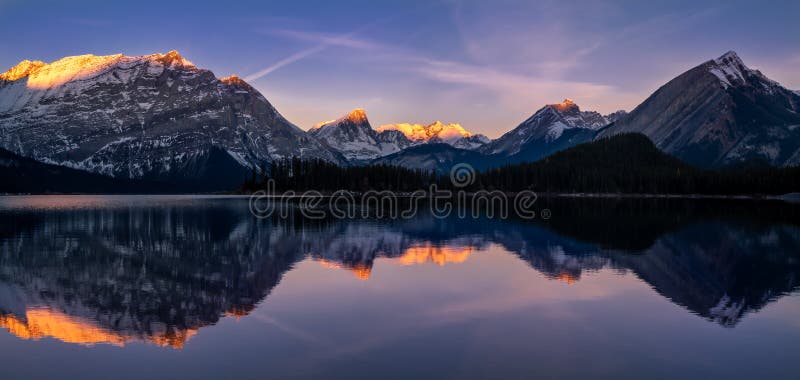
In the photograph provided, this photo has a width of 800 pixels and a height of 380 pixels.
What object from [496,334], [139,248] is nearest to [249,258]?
[139,248]

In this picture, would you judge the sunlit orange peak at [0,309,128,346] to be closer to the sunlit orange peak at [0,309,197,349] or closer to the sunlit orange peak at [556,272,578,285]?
the sunlit orange peak at [0,309,197,349]

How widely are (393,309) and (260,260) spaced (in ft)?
74.5

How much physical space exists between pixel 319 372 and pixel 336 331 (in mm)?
6422

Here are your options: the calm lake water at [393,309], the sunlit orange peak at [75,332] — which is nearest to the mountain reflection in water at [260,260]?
the sunlit orange peak at [75,332]

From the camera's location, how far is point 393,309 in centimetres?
3450

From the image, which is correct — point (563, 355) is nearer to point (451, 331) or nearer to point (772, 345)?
point (451, 331)

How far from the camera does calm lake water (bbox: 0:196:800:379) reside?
78.5ft

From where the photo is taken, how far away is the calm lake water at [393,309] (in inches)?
942

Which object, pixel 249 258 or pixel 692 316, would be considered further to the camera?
pixel 249 258

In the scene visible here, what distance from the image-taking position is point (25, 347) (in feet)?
85.0

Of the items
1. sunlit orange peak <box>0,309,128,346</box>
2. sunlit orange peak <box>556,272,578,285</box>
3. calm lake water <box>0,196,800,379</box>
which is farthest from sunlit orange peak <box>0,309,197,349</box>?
sunlit orange peak <box>556,272,578,285</box>

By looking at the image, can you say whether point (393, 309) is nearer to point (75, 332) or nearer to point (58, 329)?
point (75, 332)

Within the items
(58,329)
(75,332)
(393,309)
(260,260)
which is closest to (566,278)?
(393,309)

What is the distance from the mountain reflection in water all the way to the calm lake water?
0.25 m
